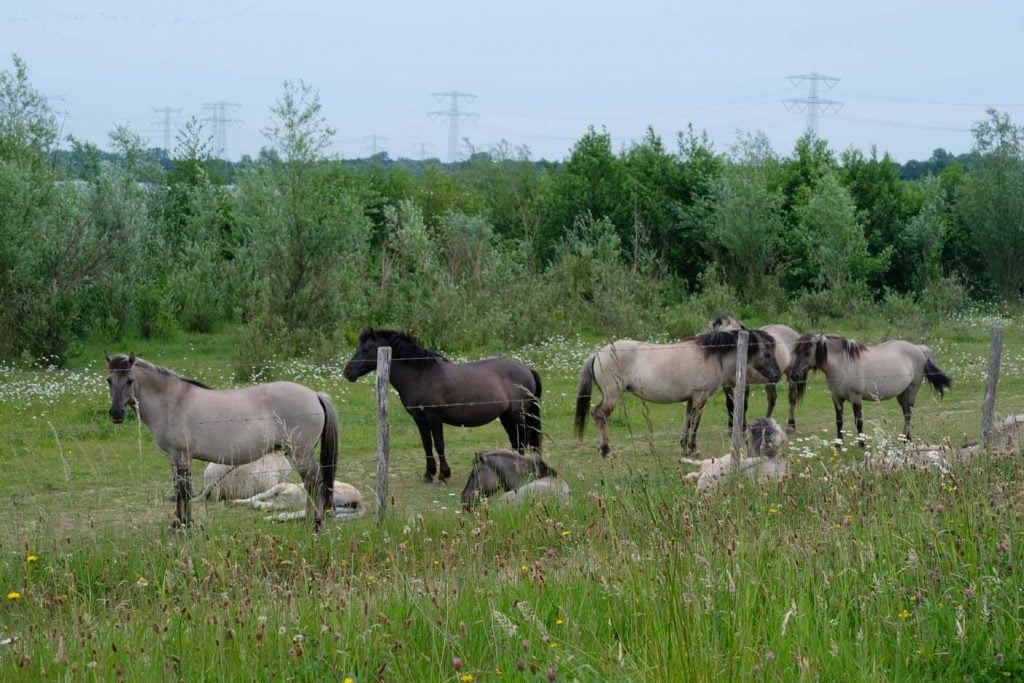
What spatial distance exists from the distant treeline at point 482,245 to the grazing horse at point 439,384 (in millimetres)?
6159

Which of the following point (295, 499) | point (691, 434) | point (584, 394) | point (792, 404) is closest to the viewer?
point (295, 499)

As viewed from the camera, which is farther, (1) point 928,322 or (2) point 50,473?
(1) point 928,322

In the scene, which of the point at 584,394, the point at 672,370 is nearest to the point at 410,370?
the point at 584,394

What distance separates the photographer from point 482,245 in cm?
2681

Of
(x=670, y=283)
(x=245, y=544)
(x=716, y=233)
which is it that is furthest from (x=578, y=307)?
(x=245, y=544)

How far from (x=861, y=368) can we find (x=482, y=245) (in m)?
13.6

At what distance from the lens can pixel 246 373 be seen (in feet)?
60.0

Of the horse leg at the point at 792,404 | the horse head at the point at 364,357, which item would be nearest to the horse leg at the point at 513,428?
the horse head at the point at 364,357

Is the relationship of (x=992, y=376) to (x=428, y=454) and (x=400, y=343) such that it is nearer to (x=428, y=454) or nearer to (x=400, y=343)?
(x=428, y=454)

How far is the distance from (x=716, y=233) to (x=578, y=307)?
7.75m

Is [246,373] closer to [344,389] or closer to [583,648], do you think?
[344,389]

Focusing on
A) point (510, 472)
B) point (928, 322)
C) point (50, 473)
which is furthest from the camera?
point (928, 322)

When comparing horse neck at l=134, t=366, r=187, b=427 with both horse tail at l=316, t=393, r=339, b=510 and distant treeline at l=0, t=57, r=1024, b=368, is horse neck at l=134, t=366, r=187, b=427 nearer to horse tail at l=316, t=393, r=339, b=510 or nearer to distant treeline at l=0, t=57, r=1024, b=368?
horse tail at l=316, t=393, r=339, b=510

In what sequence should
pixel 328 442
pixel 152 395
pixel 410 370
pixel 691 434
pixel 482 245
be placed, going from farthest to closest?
1. pixel 482 245
2. pixel 691 434
3. pixel 410 370
4. pixel 328 442
5. pixel 152 395
